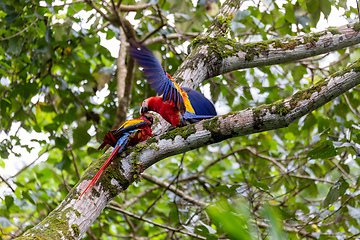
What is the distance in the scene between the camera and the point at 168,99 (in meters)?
2.17

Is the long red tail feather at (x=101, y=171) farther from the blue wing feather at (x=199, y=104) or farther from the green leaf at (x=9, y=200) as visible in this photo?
the green leaf at (x=9, y=200)

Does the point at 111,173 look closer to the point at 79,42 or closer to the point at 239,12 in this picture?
the point at 239,12

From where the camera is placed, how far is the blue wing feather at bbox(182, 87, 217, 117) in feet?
8.04

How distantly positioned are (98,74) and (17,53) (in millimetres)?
907

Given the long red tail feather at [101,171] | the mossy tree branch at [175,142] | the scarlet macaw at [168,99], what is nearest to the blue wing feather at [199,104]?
the scarlet macaw at [168,99]

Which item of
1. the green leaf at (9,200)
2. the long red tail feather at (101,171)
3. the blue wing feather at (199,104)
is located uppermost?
the blue wing feather at (199,104)

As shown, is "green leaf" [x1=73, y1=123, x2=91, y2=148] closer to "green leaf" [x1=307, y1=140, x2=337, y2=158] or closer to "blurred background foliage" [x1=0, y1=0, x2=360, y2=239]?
"blurred background foliage" [x1=0, y1=0, x2=360, y2=239]

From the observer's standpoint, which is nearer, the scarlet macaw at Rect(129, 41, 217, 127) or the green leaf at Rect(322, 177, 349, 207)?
the scarlet macaw at Rect(129, 41, 217, 127)

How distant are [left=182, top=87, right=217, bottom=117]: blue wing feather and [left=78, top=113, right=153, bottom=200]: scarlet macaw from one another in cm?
42

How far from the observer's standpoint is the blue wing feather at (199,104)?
2.45 m

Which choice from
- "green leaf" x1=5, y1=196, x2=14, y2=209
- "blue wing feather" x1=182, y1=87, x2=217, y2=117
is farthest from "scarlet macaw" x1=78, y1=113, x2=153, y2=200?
"green leaf" x1=5, y1=196, x2=14, y2=209

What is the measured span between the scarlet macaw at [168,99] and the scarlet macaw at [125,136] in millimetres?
185

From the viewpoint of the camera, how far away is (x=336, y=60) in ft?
12.5

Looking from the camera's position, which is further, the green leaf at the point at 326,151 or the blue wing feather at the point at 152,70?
the green leaf at the point at 326,151
